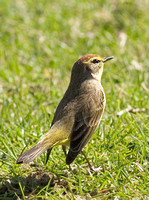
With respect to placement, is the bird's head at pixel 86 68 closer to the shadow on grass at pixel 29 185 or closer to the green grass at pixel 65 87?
the green grass at pixel 65 87

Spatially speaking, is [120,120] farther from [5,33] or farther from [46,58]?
[5,33]

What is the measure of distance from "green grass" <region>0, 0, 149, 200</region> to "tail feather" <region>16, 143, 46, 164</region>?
0.50 meters

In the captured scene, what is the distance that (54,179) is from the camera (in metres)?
5.46

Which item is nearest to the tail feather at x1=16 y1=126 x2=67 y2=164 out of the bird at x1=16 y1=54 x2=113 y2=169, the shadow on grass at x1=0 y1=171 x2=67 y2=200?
the bird at x1=16 y1=54 x2=113 y2=169

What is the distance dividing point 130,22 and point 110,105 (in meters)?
3.96

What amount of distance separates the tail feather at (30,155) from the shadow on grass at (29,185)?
0.48 metres

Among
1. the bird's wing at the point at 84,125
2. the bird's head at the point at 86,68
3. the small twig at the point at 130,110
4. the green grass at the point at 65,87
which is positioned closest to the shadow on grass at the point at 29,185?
the green grass at the point at 65,87

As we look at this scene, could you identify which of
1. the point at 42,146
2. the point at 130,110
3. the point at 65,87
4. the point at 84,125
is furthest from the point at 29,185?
the point at 65,87

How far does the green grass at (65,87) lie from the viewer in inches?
210

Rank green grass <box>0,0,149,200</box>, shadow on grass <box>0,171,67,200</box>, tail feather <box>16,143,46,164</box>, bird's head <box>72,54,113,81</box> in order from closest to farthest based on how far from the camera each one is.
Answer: tail feather <box>16,143,46,164</box>
shadow on grass <box>0,171,67,200</box>
green grass <box>0,0,149,200</box>
bird's head <box>72,54,113,81</box>

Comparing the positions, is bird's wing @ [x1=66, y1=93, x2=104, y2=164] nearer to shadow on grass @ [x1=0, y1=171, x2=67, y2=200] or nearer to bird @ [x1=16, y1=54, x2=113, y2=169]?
bird @ [x1=16, y1=54, x2=113, y2=169]

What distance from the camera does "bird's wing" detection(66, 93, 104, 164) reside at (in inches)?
203

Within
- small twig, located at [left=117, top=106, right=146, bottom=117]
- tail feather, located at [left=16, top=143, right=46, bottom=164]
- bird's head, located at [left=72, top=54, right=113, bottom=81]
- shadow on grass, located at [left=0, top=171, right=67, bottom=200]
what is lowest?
shadow on grass, located at [left=0, top=171, right=67, bottom=200]

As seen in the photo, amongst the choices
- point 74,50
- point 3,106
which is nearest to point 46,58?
point 74,50
